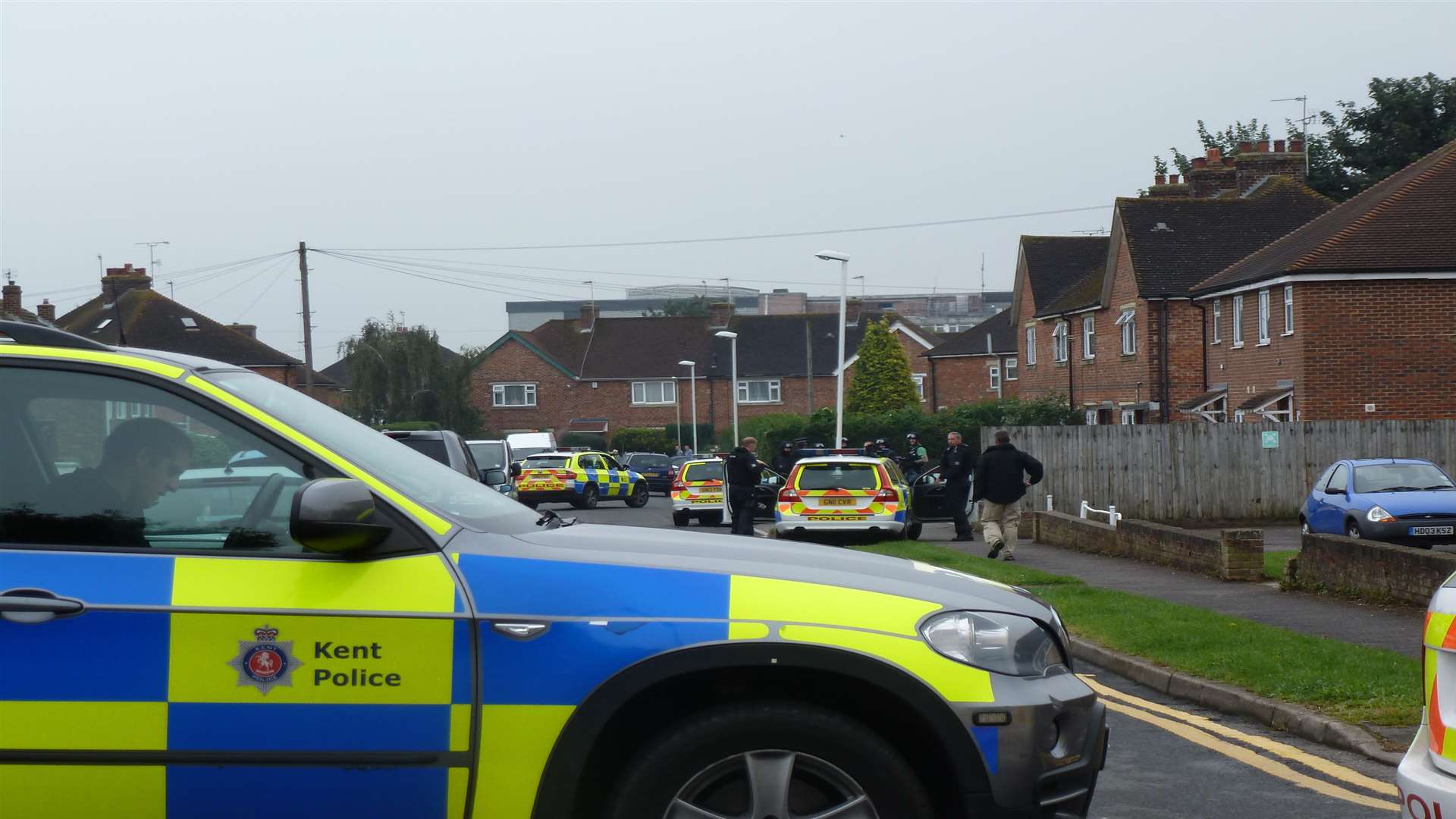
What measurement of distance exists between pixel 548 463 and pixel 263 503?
3696 cm

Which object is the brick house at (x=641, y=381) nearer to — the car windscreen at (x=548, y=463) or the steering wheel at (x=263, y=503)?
the car windscreen at (x=548, y=463)

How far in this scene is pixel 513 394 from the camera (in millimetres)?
82500

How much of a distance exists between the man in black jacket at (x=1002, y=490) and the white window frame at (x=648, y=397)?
6153 cm

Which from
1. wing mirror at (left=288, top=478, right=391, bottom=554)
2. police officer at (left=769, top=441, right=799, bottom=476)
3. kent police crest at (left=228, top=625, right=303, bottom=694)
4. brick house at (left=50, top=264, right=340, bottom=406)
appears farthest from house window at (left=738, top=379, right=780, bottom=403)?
kent police crest at (left=228, top=625, right=303, bottom=694)

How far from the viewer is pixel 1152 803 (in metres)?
6.25

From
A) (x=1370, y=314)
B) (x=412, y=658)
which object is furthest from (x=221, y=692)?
(x=1370, y=314)

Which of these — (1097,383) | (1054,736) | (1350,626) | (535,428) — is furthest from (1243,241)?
(535,428)

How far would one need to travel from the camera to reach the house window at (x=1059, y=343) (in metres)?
47.8

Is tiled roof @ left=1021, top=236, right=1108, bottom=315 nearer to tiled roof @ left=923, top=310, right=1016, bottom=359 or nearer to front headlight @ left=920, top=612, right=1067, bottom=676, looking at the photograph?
tiled roof @ left=923, top=310, right=1016, bottom=359

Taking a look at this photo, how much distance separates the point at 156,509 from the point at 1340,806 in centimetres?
475

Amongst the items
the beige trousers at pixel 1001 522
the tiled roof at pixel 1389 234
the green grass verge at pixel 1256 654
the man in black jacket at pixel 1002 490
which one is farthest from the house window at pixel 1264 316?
the green grass verge at pixel 1256 654

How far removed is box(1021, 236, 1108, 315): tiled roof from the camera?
4994 centimetres

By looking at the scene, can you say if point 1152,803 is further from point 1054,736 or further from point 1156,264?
point 1156,264

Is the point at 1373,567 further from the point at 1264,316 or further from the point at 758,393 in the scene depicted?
the point at 758,393
